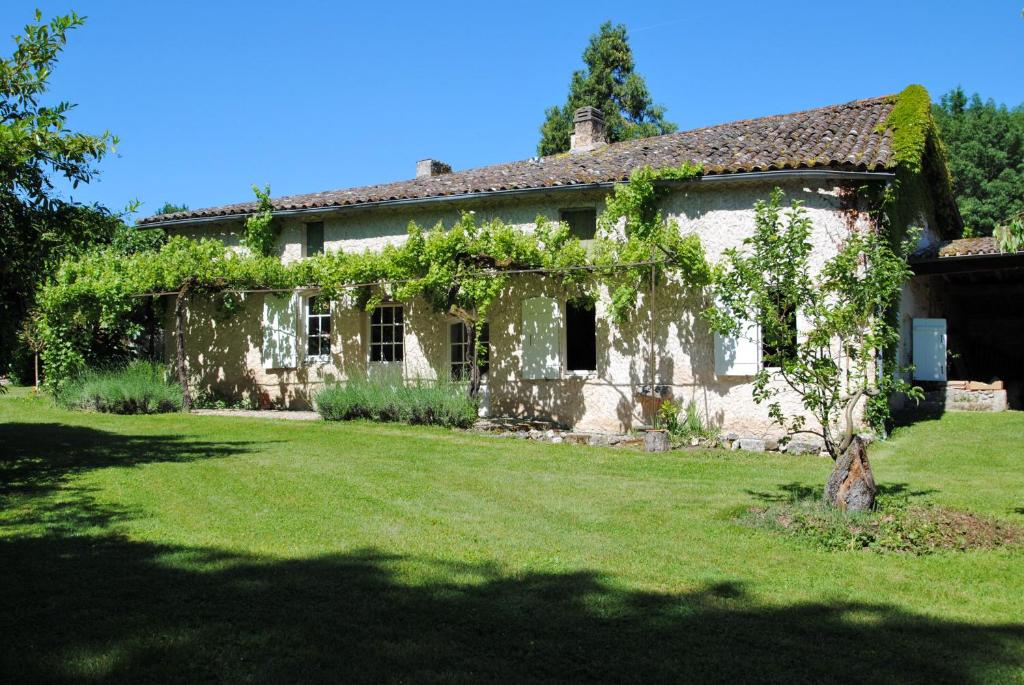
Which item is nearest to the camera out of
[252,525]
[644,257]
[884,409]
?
[252,525]

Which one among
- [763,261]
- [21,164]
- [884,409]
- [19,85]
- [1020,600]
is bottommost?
[1020,600]

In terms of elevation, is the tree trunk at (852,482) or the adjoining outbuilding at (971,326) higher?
the adjoining outbuilding at (971,326)

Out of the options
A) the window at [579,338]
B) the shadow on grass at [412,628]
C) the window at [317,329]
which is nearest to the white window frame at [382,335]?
the window at [317,329]

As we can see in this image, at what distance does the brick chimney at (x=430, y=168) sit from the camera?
21.0 metres

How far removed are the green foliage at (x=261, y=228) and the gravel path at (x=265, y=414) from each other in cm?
333

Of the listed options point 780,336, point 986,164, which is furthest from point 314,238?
point 986,164

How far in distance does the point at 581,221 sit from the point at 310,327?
6295mm

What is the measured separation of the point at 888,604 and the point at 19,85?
9.41 meters

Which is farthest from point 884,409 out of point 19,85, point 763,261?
point 19,85

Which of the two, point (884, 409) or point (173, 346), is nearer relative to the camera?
point (884, 409)

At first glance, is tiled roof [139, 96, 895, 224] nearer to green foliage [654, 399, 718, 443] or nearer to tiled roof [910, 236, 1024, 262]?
tiled roof [910, 236, 1024, 262]

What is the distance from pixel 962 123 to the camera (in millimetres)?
32656

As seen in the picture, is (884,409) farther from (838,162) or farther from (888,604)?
(838,162)

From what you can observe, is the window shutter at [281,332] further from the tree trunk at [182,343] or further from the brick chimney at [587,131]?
the brick chimney at [587,131]
